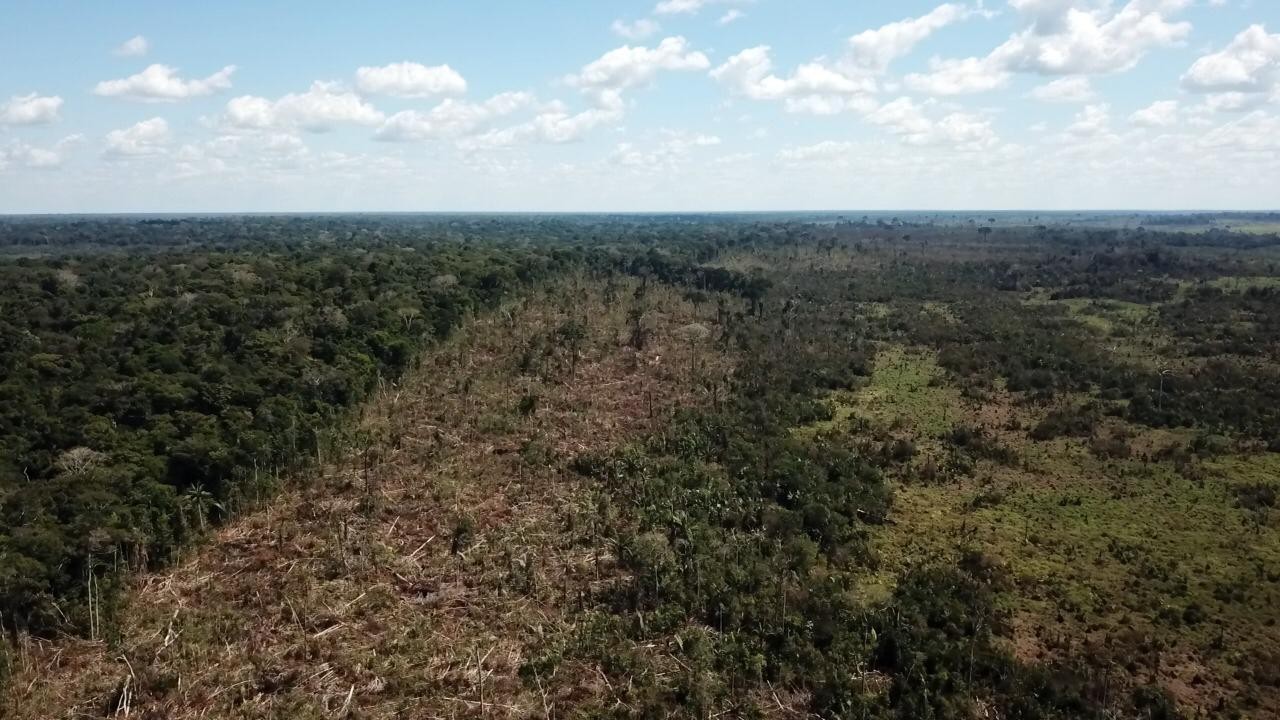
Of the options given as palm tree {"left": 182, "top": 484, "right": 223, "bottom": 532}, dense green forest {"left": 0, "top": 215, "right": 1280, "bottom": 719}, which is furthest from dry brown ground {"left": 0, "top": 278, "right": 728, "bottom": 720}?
palm tree {"left": 182, "top": 484, "right": 223, "bottom": 532}

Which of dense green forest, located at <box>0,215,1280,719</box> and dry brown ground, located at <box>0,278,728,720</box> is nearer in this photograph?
dry brown ground, located at <box>0,278,728,720</box>

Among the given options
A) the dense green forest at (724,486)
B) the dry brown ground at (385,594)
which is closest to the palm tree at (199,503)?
the dense green forest at (724,486)

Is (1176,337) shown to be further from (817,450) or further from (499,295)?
(499,295)

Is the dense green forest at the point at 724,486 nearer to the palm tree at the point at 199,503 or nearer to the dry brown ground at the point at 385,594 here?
the palm tree at the point at 199,503

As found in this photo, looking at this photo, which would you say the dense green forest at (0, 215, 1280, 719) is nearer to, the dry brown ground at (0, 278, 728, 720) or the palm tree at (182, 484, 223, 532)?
the palm tree at (182, 484, 223, 532)

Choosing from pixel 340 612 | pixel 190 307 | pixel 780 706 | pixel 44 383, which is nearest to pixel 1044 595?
pixel 780 706

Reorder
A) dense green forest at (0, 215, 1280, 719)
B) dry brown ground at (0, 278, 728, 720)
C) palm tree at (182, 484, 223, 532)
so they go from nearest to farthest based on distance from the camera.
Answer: dry brown ground at (0, 278, 728, 720) → dense green forest at (0, 215, 1280, 719) → palm tree at (182, 484, 223, 532)
